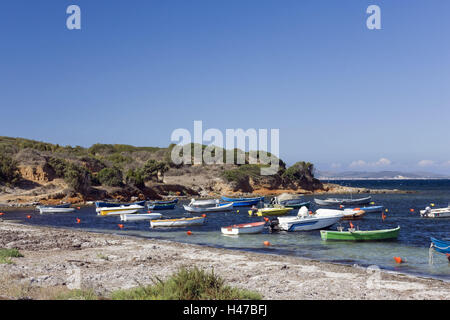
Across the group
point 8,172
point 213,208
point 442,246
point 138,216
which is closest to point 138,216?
point 138,216

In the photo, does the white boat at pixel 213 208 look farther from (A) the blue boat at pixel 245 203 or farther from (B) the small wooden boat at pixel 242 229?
(B) the small wooden boat at pixel 242 229

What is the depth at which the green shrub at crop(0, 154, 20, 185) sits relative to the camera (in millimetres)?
64500

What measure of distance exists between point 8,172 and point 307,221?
2107 inches

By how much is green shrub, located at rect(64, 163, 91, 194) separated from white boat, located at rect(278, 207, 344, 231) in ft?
152

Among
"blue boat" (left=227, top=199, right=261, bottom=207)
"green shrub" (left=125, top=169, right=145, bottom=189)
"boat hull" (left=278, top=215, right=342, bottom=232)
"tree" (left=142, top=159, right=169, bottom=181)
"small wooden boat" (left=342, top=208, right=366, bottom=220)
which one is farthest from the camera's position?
"tree" (left=142, top=159, right=169, bottom=181)

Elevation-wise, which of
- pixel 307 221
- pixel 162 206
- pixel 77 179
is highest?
pixel 77 179

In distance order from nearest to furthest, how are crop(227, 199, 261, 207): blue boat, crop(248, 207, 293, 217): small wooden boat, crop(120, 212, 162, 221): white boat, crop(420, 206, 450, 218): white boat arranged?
crop(420, 206, 450, 218): white boat
crop(120, 212, 162, 221): white boat
crop(248, 207, 293, 217): small wooden boat
crop(227, 199, 261, 207): blue boat

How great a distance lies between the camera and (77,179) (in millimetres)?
67375

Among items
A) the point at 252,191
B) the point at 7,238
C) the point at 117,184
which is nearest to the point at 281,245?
the point at 7,238

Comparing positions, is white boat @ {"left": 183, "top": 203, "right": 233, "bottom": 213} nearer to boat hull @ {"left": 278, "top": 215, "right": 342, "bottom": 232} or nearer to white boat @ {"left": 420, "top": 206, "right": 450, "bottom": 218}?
boat hull @ {"left": 278, "top": 215, "right": 342, "bottom": 232}

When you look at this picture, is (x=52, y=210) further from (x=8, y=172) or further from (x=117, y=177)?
(x=117, y=177)

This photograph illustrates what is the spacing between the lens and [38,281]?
13.1m

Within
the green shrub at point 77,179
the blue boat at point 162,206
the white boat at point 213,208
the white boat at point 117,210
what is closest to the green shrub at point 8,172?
the green shrub at point 77,179

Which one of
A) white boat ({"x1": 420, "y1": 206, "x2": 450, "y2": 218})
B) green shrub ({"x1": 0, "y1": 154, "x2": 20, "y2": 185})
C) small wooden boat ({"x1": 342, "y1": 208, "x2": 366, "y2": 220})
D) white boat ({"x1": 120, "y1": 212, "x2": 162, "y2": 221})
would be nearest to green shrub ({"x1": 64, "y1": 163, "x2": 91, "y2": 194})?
green shrub ({"x1": 0, "y1": 154, "x2": 20, "y2": 185})
